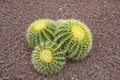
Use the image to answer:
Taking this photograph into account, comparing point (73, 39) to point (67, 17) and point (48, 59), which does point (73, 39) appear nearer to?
point (48, 59)

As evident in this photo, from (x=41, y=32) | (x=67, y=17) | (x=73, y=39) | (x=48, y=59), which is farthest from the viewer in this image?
(x=67, y=17)

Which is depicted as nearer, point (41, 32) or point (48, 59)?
point (48, 59)

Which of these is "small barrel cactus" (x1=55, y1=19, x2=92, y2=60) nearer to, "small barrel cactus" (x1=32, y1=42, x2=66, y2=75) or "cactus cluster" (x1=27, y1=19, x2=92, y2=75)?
"cactus cluster" (x1=27, y1=19, x2=92, y2=75)

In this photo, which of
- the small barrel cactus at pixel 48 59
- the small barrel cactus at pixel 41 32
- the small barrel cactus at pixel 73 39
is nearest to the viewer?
the small barrel cactus at pixel 48 59

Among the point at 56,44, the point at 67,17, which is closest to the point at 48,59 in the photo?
the point at 56,44

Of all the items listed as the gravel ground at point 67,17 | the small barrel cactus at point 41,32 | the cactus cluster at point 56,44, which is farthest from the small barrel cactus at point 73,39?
the gravel ground at point 67,17

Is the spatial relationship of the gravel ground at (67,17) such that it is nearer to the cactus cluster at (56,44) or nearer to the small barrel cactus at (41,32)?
the cactus cluster at (56,44)

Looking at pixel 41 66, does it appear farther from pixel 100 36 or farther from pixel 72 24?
pixel 100 36

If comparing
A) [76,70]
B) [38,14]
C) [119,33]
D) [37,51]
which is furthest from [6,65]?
[119,33]
